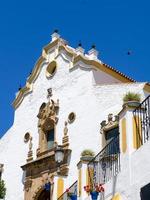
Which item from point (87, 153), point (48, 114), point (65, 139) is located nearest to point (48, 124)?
point (48, 114)

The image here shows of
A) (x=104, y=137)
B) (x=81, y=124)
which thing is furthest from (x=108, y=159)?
(x=81, y=124)

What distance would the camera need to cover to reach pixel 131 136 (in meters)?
11.4

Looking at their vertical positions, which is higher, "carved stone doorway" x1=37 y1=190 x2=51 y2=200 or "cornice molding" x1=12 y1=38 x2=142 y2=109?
"cornice molding" x1=12 y1=38 x2=142 y2=109

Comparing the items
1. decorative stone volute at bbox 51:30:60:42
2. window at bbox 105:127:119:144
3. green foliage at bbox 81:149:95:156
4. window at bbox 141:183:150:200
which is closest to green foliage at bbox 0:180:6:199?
green foliage at bbox 81:149:95:156

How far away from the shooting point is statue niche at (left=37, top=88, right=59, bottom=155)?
24844 mm

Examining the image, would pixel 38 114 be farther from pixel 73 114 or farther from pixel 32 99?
pixel 73 114

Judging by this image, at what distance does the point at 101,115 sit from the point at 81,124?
152 centimetres

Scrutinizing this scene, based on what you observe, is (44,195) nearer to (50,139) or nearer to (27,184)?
(27,184)

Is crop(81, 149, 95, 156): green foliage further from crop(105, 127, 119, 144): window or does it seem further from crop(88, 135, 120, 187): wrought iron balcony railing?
crop(88, 135, 120, 187): wrought iron balcony railing

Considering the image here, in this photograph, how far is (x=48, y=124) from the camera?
25.3 meters

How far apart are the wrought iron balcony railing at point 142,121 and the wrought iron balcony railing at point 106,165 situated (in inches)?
44.8

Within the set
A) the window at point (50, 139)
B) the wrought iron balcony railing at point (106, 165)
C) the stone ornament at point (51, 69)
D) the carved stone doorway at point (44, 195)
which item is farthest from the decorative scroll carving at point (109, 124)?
the stone ornament at point (51, 69)

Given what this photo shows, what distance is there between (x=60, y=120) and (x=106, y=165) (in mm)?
11030

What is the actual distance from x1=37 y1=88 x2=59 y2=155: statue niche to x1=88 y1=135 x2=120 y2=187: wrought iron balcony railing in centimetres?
1006
